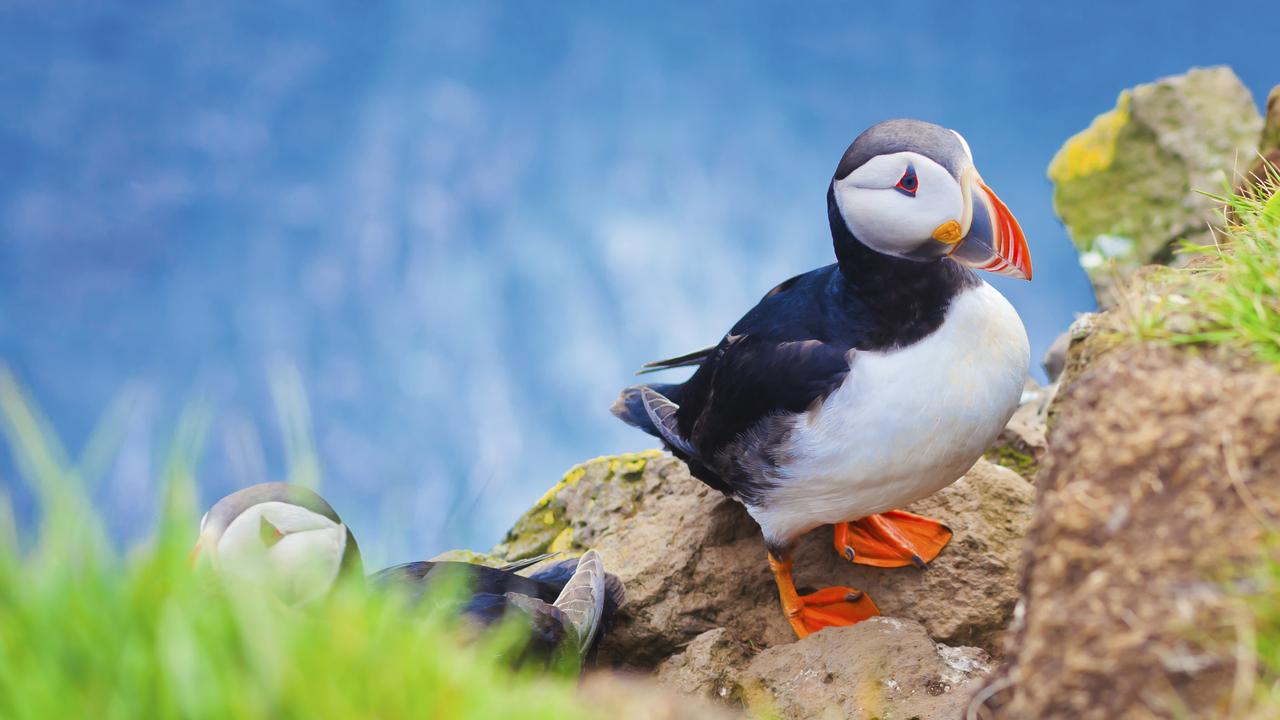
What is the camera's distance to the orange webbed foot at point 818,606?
4355 mm

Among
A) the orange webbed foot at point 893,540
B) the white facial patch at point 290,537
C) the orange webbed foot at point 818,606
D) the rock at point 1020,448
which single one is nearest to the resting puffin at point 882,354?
the orange webbed foot at point 818,606

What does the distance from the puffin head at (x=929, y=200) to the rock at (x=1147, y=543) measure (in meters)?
1.07

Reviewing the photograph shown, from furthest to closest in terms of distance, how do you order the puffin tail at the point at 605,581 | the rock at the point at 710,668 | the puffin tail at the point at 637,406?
the puffin tail at the point at 637,406 → the puffin tail at the point at 605,581 → the rock at the point at 710,668

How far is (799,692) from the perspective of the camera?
156 inches

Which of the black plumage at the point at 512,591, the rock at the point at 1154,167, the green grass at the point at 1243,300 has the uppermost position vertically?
the rock at the point at 1154,167

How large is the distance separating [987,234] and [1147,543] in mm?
1563

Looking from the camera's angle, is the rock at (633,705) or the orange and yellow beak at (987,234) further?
the orange and yellow beak at (987,234)

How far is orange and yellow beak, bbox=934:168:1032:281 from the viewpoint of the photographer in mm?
3578

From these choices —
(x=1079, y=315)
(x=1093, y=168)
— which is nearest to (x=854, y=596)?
(x=1079, y=315)

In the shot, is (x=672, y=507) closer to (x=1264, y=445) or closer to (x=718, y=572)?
(x=718, y=572)

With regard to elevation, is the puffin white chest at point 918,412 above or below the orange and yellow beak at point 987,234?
below

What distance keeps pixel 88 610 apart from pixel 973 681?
9.20ft

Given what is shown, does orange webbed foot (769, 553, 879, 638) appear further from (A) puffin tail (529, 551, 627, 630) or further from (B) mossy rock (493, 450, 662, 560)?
(B) mossy rock (493, 450, 662, 560)

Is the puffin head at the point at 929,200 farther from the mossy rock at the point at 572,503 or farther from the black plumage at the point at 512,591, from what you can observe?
the mossy rock at the point at 572,503
